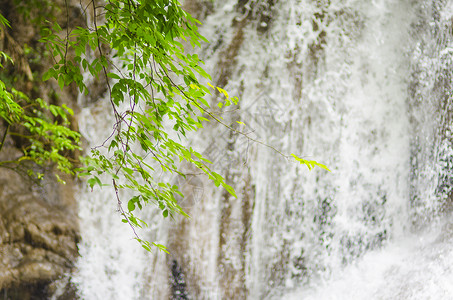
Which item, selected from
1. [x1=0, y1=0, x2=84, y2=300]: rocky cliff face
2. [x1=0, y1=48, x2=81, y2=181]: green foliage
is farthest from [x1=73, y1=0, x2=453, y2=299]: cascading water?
[x1=0, y1=48, x2=81, y2=181]: green foliage

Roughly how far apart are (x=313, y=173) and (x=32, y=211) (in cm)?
260

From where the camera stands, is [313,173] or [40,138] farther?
[313,173]

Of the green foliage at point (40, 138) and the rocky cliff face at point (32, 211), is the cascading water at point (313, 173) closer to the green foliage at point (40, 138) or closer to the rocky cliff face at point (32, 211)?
the rocky cliff face at point (32, 211)

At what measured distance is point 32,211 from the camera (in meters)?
3.33

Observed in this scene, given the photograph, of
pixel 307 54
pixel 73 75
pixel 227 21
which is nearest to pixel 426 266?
pixel 307 54

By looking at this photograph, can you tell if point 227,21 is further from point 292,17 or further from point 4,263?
point 4,263

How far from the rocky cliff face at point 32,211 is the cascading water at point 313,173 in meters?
0.16

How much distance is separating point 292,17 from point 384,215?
2.25 metres

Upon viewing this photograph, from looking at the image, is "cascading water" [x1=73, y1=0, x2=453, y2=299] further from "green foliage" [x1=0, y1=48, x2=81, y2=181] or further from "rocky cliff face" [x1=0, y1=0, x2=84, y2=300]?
"green foliage" [x1=0, y1=48, x2=81, y2=181]

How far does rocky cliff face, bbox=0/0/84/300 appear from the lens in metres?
3.15

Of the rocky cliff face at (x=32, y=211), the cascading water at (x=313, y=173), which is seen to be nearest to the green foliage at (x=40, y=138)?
the rocky cliff face at (x=32, y=211)

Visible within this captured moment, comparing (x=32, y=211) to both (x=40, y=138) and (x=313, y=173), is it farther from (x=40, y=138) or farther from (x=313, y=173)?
(x=313, y=173)

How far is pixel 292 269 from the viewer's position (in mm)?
3709

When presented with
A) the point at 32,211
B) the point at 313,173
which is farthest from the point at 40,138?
the point at 313,173
